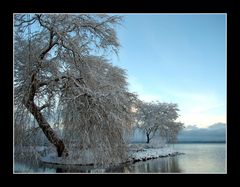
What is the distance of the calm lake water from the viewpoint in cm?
368

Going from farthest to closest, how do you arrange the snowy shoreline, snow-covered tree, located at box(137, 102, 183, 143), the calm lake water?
snow-covered tree, located at box(137, 102, 183, 143) → the snowy shoreline → the calm lake water

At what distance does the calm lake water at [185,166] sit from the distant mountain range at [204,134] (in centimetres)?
7

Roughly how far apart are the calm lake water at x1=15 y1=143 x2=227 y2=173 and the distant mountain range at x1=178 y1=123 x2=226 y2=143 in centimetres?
7

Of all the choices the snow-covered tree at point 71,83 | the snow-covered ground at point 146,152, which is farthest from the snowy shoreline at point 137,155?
the snow-covered tree at point 71,83

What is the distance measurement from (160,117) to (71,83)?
121 centimetres

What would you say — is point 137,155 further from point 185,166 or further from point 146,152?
point 185,166

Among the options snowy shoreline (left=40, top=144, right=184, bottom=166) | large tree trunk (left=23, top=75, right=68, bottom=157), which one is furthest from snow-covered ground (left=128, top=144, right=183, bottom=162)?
large tree trunk (left=23, top=75, right=68, bottom=157)

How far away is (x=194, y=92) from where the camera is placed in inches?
151

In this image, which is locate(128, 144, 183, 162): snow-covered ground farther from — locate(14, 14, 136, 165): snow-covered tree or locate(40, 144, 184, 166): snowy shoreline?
locate(14, 14, 136, 165): snow-covered tree

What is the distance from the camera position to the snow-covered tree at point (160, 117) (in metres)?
3.94
